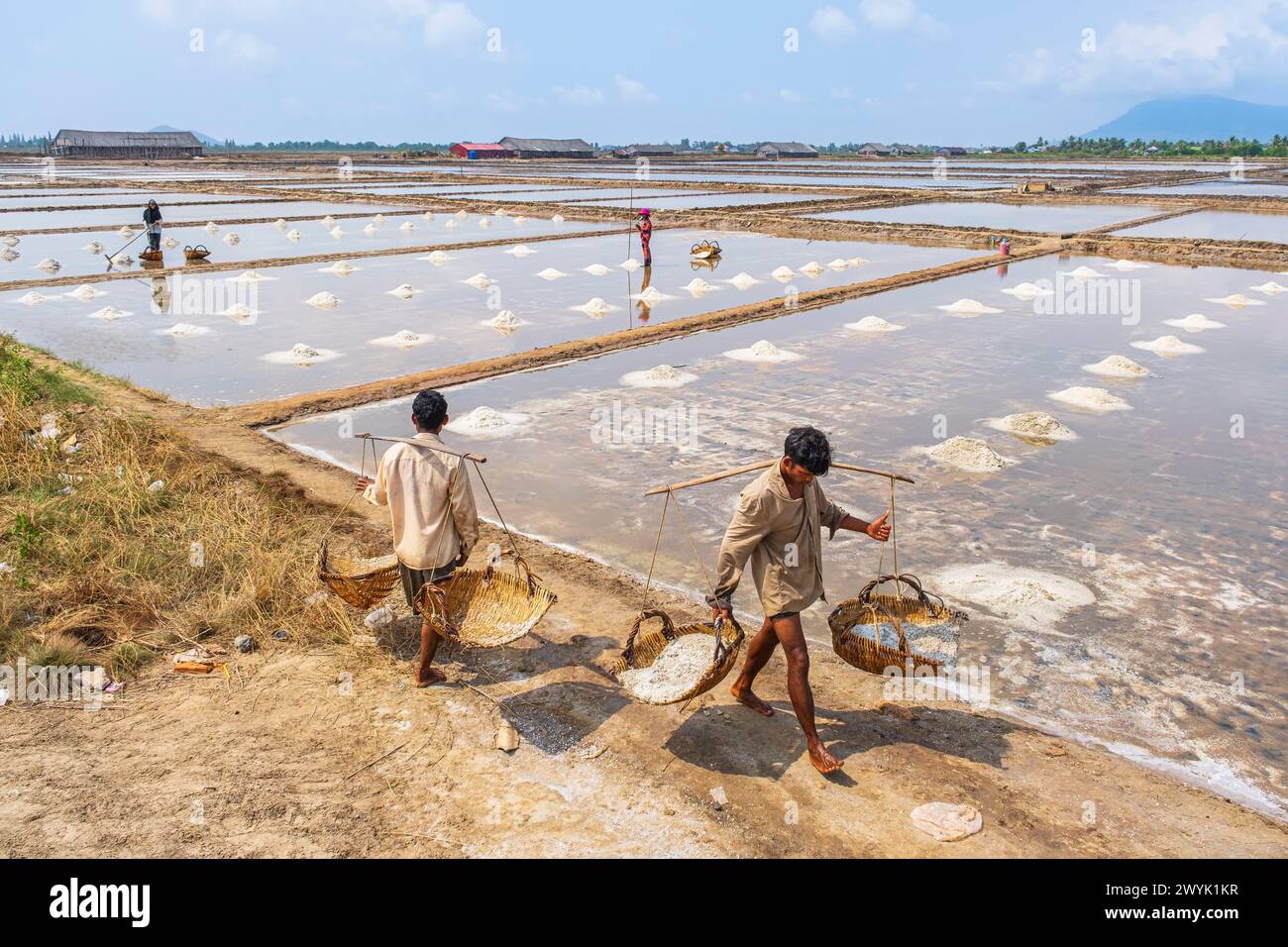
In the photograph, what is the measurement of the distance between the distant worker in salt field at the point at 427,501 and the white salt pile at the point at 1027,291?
12.0m

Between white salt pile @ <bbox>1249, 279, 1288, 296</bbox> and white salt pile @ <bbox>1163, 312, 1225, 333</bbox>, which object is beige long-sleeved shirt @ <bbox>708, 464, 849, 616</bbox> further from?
white salt pile @ <bbox>1249, 279, 1288, 296</bbox>

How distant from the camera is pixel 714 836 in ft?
9.20

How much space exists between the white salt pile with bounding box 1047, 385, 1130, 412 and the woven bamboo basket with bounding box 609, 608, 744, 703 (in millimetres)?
5708

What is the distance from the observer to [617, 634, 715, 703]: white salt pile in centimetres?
329

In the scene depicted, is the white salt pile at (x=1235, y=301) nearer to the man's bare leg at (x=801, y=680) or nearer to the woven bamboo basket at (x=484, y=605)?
the man's bare leg at (x=801, y=680)

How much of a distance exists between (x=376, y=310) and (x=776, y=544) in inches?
393

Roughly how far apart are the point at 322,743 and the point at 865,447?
4663 millimetres

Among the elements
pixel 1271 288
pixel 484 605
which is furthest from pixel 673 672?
pixel 1271 288

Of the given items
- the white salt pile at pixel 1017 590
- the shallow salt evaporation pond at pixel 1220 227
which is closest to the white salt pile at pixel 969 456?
the white salt pile at pixel 1017 590

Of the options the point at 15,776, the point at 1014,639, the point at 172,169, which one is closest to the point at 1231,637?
the point at 1014,639

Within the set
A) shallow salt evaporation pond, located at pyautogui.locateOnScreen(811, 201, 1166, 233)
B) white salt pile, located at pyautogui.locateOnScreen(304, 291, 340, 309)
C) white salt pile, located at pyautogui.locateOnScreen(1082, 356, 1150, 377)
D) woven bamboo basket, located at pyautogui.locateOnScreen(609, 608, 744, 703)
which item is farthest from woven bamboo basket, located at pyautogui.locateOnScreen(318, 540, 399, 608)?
shallow salt evaporation pond, located at pyautogui.locateOnScreen(811, 201, 1166, 233)

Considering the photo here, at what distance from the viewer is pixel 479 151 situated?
64312 mm

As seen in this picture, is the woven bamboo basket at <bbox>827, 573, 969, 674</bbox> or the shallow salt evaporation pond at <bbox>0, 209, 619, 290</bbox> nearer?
the woven bamboo basket at <bbox>827, 573, 969, 674</bbox>
